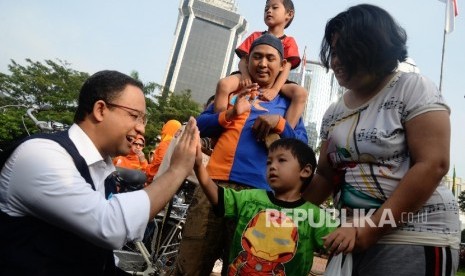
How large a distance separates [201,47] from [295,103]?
86133 millimetres

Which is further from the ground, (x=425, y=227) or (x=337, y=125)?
(x=337, y=125)

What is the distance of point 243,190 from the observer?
220 centimetres

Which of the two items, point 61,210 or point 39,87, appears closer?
point 61,210

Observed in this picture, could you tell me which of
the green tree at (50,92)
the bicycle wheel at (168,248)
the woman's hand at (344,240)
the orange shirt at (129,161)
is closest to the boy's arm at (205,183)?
the woman's hand at (344,240)

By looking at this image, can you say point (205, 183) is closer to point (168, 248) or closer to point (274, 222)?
point (274, 222)

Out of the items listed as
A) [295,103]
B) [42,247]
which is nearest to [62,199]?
[42,247]

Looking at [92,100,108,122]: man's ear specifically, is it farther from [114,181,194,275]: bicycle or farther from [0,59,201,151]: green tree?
[0,59,201,151]: green tree

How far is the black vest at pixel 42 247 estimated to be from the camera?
1.31 meters

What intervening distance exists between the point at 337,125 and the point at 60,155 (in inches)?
47.8

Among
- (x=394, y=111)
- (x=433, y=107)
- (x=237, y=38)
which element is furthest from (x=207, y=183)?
(x=237, y=38)

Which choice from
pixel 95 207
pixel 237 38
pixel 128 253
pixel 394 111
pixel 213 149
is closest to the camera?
pixel 95 207

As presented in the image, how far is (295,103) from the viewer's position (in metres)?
2.62

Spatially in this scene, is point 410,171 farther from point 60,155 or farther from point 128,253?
point 128,253

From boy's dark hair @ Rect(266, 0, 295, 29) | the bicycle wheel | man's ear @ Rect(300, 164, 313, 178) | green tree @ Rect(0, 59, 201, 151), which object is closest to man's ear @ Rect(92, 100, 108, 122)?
man's ear @ Rect(300, 164, 313, 178)
